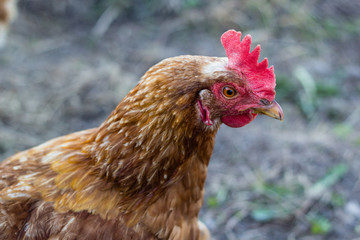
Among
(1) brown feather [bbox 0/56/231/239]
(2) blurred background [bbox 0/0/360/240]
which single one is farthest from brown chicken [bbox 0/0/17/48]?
(1) brown feather [bbox 0/56/231/239]

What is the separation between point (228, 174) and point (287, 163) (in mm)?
536

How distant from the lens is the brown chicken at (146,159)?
5.15 feet

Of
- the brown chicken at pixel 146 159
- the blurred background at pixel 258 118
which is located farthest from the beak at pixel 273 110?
the blurred background at pixel 258 118

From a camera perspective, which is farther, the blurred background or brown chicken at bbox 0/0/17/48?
brown chicken at bbox 0/0/17/48

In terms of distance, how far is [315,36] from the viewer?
5.10 metres

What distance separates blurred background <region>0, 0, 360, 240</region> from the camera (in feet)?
10.1

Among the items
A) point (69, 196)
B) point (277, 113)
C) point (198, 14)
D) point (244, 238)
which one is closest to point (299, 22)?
point (198, 14)

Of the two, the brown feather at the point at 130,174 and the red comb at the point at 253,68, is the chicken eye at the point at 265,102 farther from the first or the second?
the brown feather at the point at 130,174

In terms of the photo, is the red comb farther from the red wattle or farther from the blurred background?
the blurred background

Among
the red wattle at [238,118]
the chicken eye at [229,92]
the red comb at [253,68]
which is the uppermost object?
the red comb at [253,68]

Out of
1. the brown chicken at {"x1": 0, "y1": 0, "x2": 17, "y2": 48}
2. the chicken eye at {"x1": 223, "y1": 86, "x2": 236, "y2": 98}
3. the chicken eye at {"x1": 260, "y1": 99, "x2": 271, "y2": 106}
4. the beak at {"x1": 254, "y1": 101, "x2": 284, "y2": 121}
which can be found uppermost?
the brown chicken at {"x1": 0, "y1": 0, "x2": 17, "y2": 48}

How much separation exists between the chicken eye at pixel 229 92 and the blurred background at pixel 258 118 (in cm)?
163

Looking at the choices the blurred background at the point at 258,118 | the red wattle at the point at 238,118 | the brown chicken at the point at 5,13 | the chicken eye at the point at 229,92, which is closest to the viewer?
the chicken eye at the point at 229,92

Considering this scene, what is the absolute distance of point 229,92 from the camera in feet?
5.15
